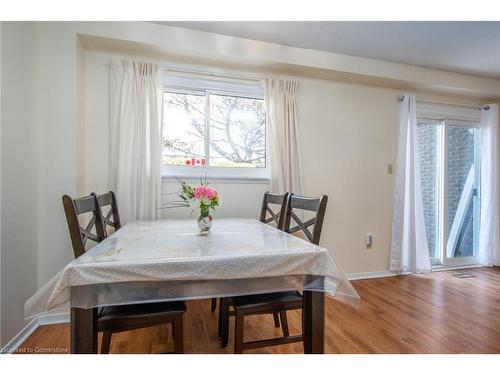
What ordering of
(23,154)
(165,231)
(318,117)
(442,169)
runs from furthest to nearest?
(442,169) → (318,117) → (23,154) → (165,231)

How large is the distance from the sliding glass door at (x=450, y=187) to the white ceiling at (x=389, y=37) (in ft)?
2.72

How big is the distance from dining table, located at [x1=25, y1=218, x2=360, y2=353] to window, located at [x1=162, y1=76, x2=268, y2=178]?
1231 mm

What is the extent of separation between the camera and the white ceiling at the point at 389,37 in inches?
81.9

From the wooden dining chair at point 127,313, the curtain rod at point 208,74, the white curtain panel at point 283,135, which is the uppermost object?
the curtain rod at point 208,74

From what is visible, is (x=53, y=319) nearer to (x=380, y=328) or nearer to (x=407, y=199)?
(x=380, y=328)

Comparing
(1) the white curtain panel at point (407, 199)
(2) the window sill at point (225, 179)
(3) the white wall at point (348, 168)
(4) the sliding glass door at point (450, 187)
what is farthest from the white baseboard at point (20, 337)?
(4) the sliding glass door at point (450, 187)

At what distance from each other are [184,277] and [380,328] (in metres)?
1.59

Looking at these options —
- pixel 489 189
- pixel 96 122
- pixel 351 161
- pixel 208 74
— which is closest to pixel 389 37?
pixel 351 161

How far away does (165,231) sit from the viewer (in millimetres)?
1517

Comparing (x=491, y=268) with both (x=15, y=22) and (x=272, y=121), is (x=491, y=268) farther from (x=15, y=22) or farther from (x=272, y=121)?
(x=15, y=22)

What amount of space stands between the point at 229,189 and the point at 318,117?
1.23m

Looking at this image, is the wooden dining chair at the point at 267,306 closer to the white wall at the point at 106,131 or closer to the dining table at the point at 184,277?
the dining table at the point at 184,277

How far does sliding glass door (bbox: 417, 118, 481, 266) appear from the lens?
322 cm
